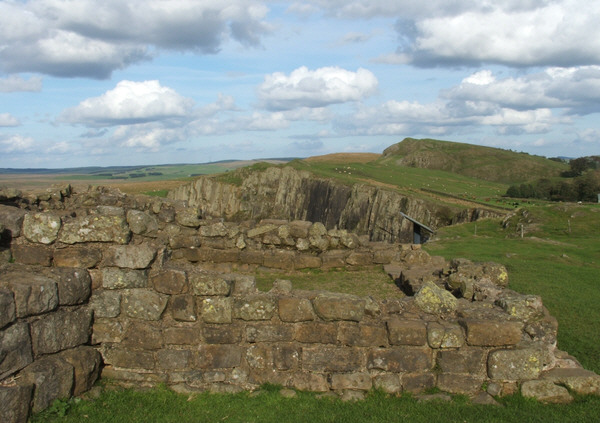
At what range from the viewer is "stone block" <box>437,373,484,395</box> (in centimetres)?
665

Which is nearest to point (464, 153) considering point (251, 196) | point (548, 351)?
point (251, 196)

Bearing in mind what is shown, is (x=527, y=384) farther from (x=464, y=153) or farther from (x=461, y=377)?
(x=464, y=153)

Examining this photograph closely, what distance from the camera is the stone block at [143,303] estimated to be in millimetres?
6941

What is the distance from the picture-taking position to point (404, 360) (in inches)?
265

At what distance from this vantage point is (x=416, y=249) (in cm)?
1655

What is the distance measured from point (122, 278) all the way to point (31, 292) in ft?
4.27

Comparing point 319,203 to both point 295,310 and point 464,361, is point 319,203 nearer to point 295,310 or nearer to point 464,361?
point 295,310

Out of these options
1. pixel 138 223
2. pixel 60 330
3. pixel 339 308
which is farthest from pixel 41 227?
pixel 339 308

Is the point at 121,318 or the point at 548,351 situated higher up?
the point at 121,318

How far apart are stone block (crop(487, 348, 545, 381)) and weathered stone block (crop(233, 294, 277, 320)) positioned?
321cm

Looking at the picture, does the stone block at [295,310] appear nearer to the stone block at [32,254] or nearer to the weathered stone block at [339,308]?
the weathered stone block at [339,308]

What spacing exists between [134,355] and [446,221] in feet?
108

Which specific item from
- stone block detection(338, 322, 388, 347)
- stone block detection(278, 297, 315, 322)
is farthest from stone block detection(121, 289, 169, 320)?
stone block detection(338, 322, 388, 347)

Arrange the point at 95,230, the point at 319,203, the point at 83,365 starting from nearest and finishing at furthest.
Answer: the point at 83,365, the point at 95,230, the point at 319,203
